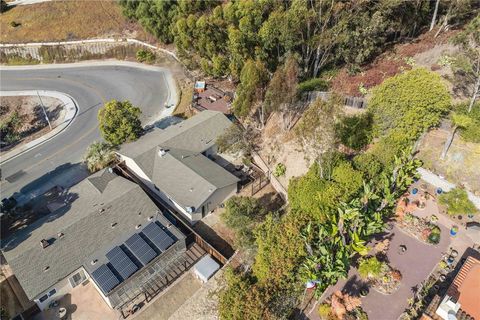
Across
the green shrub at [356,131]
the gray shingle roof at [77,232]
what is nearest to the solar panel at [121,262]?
the gray shingle roof at [77,232]

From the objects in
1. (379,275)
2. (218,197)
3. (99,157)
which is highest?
(99,157)

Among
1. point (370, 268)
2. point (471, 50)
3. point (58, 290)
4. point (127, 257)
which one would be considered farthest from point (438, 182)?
point (58, 290)

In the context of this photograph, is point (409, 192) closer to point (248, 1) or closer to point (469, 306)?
point (469, 306)

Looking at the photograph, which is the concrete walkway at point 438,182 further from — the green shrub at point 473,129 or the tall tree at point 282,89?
the tall tree at point 282,89

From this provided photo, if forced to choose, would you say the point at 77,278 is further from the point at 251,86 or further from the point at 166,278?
the point at 251,86

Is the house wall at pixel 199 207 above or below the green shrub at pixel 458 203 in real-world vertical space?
below

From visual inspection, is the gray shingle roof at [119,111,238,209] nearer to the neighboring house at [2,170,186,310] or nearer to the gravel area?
the neighboring house at [2,170,186,310]
